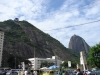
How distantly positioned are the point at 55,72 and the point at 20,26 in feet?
557

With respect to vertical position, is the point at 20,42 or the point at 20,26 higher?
the point at 20,26

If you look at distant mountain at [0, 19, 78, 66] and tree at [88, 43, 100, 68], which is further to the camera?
distant mountain at [0, 19, 78, 66]

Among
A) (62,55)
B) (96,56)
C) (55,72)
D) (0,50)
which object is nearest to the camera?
(55,72)

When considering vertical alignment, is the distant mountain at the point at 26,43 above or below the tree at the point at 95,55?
above

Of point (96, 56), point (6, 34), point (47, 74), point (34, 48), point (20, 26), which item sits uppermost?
point (20, 26)

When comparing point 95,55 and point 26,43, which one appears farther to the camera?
point 26,43

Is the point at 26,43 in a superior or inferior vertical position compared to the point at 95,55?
superior

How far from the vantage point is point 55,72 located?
25.1 m

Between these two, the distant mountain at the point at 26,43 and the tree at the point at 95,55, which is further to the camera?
the distant mountain at the point at 26,43

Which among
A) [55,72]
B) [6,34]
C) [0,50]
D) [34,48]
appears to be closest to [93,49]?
[55,72]

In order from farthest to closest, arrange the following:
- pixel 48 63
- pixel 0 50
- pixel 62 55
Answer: pixel 62 55
pixel 48 63
pixel 0 50

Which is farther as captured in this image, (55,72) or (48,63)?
(48,63)

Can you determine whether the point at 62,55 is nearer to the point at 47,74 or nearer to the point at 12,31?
the point at 12,31

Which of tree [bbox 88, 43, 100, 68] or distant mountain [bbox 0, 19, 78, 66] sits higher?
distant mountain [bbox 0, 19, 78, 66]
